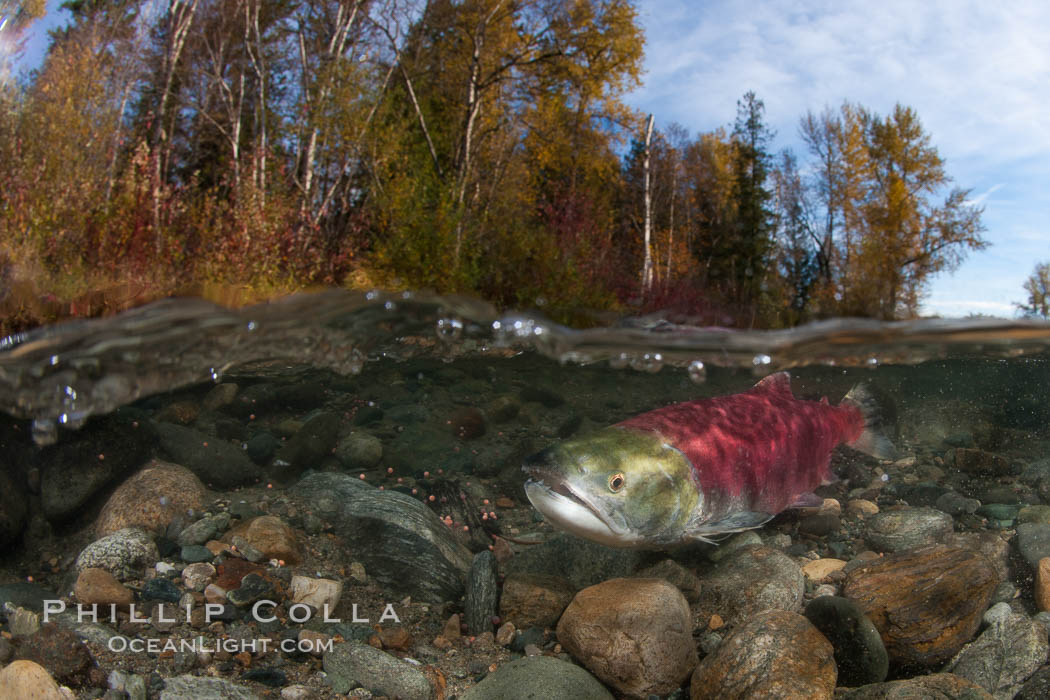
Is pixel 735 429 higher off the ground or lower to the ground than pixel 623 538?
higher

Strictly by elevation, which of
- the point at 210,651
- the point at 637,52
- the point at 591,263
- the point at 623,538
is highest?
the point at 637,52

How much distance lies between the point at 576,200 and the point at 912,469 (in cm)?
2188

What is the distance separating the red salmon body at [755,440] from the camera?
2.88 m

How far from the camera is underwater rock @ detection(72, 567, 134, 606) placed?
336 centimetres

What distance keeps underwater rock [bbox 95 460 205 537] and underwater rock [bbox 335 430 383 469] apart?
845mm

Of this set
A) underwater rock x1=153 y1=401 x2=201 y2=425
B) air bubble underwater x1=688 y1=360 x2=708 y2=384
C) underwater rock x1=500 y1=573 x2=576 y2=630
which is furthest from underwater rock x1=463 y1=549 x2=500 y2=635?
underwater rock x1=153 y1=401 x2=201 y2=425

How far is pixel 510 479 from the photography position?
3.45m

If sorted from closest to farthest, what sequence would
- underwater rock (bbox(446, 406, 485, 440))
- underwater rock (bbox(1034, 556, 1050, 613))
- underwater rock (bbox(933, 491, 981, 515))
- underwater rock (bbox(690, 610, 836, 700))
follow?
underwater rock (bbox(690, 610, 836, 700))
underwater rock (bbox(1034, 556, 1050, 613))
underwater rock (bbox(933, 491, 981, 515))
underwater rock (bbox(446, 406, 485, 440))

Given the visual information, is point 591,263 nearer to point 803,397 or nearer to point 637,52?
point 637,52

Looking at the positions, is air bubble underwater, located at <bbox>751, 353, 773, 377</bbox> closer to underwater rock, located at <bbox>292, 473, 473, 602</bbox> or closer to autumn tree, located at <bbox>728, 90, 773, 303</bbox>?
underwater rock, located at <bbox>292, 473, 473, 602</bbox>

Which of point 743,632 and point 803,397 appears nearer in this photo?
point 743,632

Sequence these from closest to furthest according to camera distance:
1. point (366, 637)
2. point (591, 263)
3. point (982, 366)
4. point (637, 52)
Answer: point (366, 637), point (982, 366), point (591, 263), point (637, 52)

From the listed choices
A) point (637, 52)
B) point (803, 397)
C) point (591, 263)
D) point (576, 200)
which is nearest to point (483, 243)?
point (591, 263)

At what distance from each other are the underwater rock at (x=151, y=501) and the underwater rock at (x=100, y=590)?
0.29 metres
